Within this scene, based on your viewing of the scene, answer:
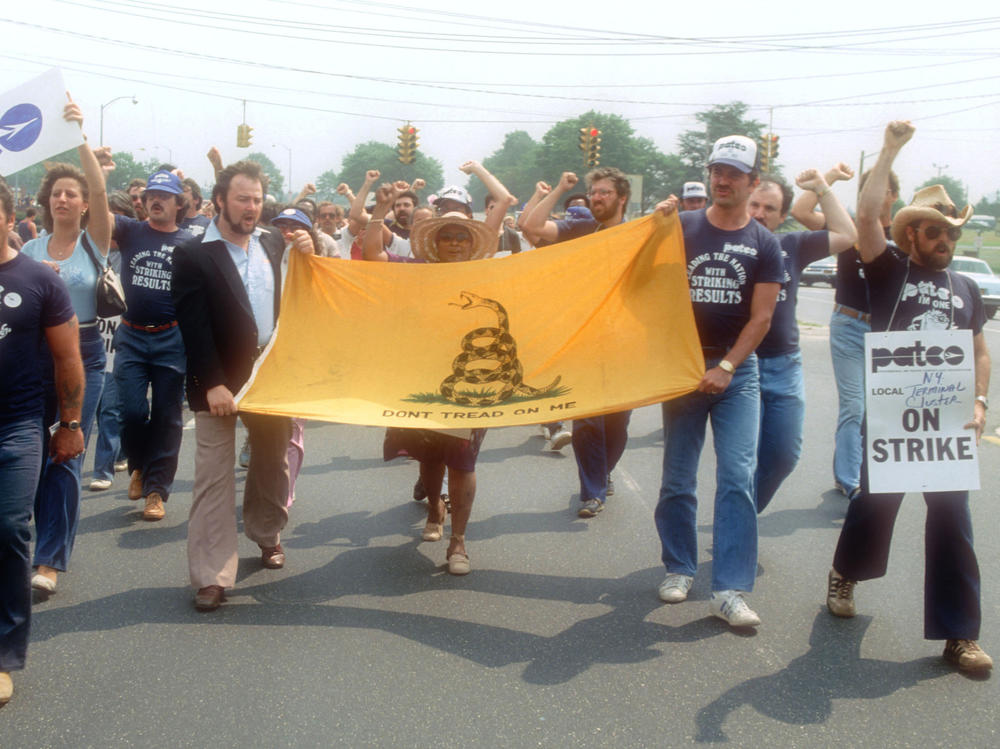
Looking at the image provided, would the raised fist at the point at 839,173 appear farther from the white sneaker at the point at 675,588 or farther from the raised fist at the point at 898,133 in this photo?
the white sneaker at the point at 675,588

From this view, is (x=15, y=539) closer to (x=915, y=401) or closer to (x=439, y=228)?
(x=439, y=228)

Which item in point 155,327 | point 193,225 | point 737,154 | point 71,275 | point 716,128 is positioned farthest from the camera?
point 716,128

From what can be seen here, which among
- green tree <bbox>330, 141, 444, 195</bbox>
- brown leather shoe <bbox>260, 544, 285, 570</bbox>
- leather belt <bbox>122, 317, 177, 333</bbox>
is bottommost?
brown leather shoe <bbox>260, 544, 285, 570</bbox>

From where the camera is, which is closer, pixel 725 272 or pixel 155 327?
pixel 725 272

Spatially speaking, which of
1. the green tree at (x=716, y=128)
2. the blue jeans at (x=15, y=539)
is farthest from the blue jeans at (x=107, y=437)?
the green tree at (x=716, y=128)

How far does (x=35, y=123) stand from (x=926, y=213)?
4.02 metres

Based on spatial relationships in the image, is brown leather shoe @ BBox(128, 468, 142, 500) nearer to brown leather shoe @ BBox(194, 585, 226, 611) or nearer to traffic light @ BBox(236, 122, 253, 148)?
brown leather shoe @ BBox(194, 585, 226, 611)

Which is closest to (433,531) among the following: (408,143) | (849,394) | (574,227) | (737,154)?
(574,227)

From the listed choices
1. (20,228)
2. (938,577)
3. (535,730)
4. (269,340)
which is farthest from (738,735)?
(20,228)

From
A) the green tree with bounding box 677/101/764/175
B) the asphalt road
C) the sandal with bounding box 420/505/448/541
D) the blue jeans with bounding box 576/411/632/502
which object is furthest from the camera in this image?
the green tree with bounding box 677/101/764/175

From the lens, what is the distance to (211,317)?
199 inches

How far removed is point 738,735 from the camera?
140 inches

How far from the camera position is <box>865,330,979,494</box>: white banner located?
4.30 m

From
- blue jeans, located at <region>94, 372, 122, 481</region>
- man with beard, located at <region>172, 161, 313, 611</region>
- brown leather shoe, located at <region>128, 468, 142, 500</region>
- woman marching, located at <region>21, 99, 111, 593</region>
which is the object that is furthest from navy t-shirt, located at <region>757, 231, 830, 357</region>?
blue jeans, located at <region>94, 372, 122, 481</region>
